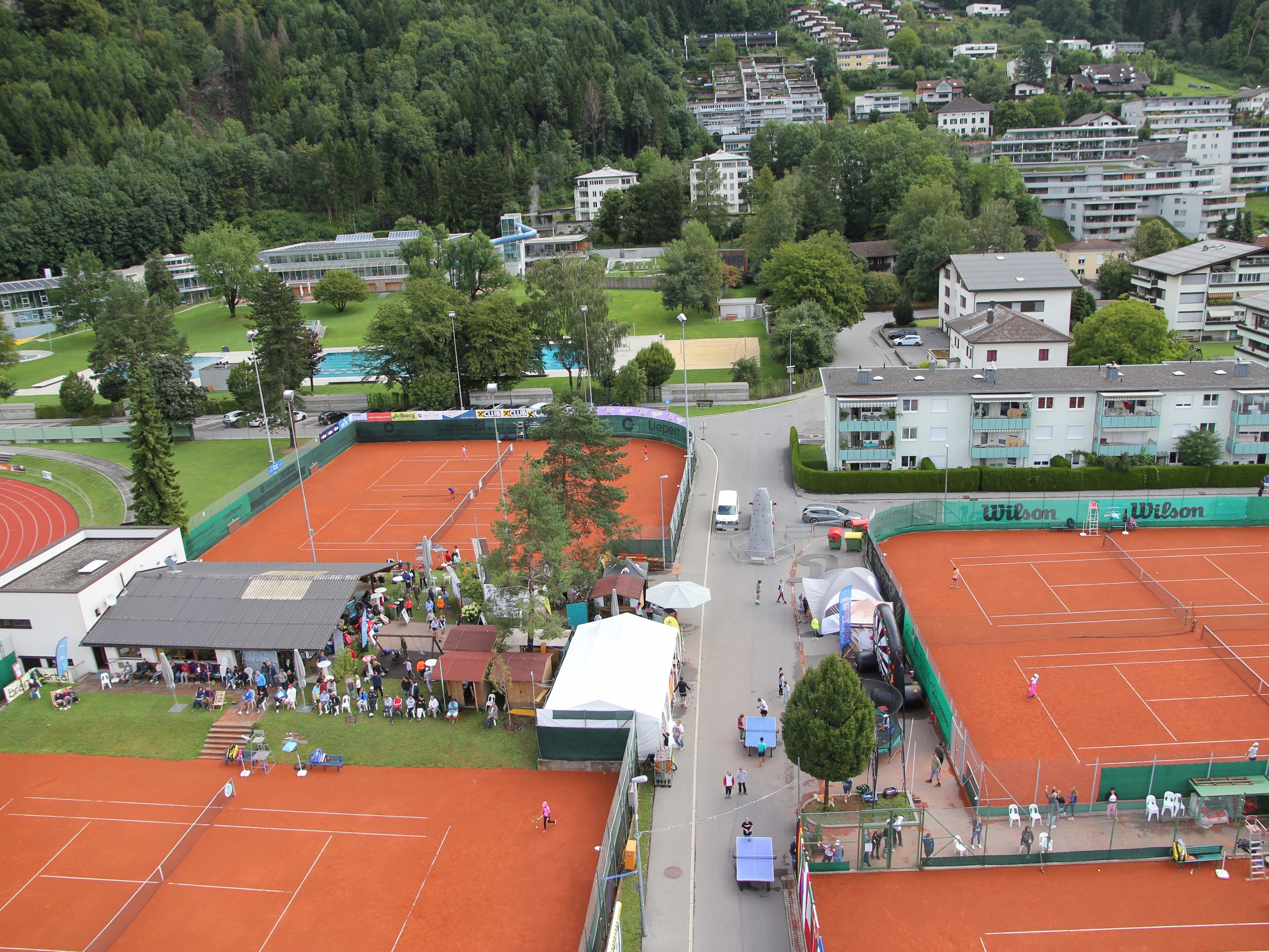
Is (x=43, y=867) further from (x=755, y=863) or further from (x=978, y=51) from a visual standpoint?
(x=978, y=51)

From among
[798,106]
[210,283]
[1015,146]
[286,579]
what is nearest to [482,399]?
[286,579]

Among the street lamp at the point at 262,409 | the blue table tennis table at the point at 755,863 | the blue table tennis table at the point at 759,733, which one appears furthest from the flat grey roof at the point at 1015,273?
the blue table tennis table at the point at 755,863

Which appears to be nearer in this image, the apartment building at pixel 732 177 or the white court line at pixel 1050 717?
the white court line at pixel 1050 717

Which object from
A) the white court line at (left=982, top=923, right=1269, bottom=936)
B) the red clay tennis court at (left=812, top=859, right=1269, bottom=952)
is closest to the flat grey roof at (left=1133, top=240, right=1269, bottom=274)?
the red clay tennis court at (left=812, top=859, right=1269, bottom=952)

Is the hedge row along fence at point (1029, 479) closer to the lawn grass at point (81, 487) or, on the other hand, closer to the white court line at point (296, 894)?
the white court line at point (296, 894)

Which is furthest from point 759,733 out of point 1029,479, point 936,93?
point 936,93

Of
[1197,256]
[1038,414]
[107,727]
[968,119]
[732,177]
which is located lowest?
[107,727]
